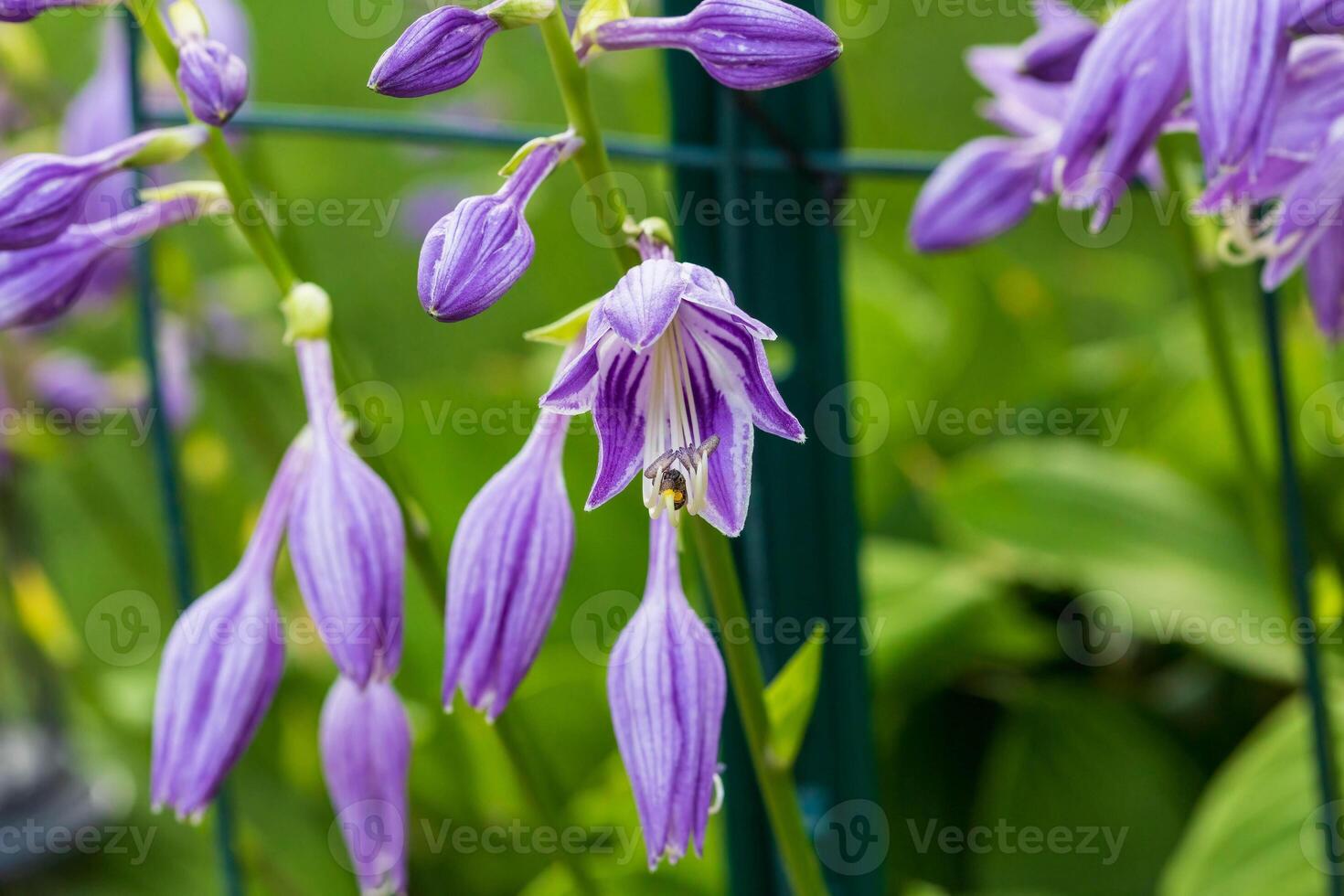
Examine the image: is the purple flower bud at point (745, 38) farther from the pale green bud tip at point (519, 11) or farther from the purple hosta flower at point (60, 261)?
the purple hosta flower at point (60, 261)

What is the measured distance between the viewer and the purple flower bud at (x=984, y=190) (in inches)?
34.7

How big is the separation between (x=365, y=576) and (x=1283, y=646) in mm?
848

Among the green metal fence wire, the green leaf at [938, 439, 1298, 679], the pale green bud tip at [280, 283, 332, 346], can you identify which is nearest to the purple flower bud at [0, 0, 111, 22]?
the pale green bud tip at [280, 283, 332, 346]

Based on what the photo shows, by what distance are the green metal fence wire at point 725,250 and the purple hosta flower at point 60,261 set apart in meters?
0.19

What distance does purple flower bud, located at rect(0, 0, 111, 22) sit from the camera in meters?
0.61

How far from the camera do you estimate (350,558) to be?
2.02 ft

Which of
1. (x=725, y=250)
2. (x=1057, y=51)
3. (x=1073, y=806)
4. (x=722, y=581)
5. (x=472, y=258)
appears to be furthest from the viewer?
(x=1073, y=806)

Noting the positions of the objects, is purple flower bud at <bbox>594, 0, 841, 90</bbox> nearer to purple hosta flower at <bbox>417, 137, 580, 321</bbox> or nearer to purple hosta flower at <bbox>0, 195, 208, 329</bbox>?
purple hosta flower at <bbox>417, 137, 580, 321</bbox>

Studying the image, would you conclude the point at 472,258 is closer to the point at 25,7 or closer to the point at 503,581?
the point at 503,581

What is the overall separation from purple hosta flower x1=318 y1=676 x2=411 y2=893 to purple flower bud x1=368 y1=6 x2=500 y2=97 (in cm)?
32

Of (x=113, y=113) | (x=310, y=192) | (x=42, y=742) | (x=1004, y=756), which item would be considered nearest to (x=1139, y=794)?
(x=1004, y=756)

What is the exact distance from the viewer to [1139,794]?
3.93 ft

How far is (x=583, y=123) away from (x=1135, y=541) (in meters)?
0.79

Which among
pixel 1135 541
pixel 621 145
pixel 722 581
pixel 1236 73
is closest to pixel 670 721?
pixel 722 581
